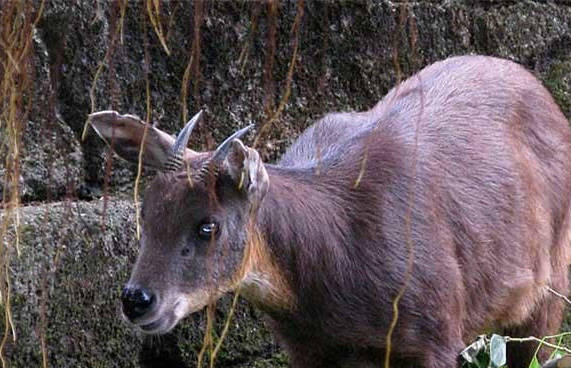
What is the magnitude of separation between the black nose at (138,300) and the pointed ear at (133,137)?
46 cm

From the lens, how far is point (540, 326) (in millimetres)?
5312

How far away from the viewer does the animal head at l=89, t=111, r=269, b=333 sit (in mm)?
4035

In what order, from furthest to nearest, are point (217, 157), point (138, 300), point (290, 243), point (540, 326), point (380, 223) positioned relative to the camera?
point (540, 326)
point (380, 223)
point (290, 243)
point (217, 157)
point (138, 300)

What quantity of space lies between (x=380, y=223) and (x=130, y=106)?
3.37 ft

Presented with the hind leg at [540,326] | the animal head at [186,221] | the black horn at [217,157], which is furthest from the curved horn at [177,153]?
the hind leg at [540,326]

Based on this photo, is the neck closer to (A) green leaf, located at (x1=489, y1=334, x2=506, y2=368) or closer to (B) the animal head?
(B) the animal head

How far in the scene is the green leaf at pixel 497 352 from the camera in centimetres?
452

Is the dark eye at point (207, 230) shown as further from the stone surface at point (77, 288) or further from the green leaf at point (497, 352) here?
the green leaf at point (497, 352)

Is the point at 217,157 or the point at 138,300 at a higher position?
the point at 217,157

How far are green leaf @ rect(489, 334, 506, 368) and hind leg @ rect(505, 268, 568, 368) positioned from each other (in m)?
0.75

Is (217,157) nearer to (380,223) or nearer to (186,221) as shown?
(186,221)

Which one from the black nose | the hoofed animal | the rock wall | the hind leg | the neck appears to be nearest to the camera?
the black nose

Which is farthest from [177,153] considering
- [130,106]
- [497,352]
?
[497,352]

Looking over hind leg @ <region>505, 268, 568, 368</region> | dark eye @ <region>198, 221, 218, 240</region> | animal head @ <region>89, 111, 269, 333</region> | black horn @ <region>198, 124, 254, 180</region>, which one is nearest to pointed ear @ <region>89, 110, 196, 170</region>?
animal head @ <region>89, 111, 269, 333</region>
